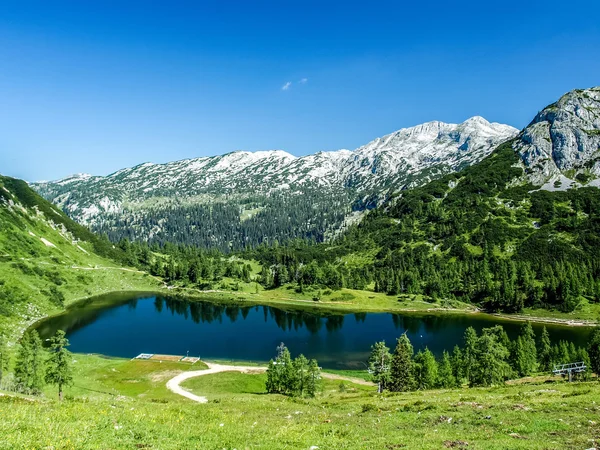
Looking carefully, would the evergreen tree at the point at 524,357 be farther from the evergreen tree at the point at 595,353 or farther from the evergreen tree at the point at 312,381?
the evergreen tree at the point at 312,381

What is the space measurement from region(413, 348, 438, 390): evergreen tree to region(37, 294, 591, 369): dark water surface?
30.6 meters

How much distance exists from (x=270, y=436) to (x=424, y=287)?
18519cm

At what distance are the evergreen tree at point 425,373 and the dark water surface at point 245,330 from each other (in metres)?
30.6

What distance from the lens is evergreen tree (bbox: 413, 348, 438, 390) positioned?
66188 mm

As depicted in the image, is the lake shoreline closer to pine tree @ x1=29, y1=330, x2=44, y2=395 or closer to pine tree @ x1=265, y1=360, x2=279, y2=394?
pine tree @ x1=29, y1=330, x2=44, y2=395

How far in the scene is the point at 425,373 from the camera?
66.9m

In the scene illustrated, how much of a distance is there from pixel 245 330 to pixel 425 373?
78447 millimetres

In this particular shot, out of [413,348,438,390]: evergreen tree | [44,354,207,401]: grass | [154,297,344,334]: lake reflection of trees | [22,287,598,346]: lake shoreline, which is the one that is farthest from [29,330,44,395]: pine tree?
[154,297,344,334]: lake reflection of trees

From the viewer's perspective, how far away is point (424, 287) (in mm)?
190125

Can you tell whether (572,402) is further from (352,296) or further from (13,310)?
(352,296)

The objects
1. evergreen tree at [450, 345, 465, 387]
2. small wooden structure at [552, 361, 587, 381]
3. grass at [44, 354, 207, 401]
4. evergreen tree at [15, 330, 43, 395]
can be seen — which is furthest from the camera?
evergreen tree at [450, 345, 465, 387]

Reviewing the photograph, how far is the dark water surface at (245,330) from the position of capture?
10681 centimetres

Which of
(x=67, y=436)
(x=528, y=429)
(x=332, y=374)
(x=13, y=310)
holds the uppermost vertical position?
(x=67, y=436)

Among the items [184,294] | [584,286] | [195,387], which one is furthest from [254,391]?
[584,286]
